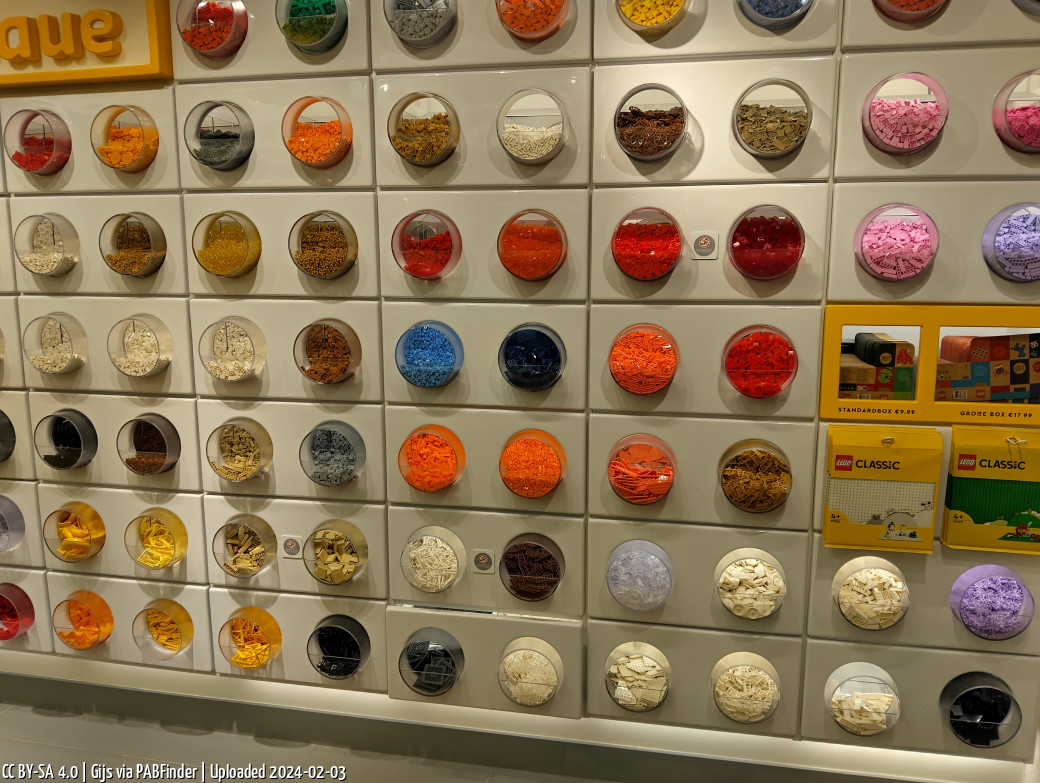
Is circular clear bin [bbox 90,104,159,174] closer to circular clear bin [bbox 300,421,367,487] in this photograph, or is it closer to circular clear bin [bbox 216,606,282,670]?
circular clear bin [bbox 300,421,367,487]

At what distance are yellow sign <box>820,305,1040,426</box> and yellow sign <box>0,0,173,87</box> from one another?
8.03 feet

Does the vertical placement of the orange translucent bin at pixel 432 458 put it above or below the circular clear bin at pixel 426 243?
below

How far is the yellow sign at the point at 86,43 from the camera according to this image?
2402 mm

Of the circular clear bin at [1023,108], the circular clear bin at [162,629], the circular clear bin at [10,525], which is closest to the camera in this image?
the circular clear bin at [1023,108]

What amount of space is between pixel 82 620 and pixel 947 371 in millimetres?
3321

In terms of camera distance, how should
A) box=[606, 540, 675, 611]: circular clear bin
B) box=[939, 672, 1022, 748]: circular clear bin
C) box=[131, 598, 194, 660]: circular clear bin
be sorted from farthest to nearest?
box=[131, 598, 194, 660]: circular clear bin, box=[606, 540, 675, 611]: circular clear bin, box=[939, 672, 1022, 748]: circular clear bin

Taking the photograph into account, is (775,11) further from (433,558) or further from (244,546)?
(244,546)

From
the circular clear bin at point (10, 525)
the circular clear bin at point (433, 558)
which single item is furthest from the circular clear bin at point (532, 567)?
the circular clear bin at point (10, 525)

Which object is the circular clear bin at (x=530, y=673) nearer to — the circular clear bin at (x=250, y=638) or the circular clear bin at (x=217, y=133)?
the circular clear bin at (x=250, y=638)

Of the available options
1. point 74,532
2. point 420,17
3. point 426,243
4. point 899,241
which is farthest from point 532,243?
point 74,532

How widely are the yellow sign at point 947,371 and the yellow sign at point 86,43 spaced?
2449mm

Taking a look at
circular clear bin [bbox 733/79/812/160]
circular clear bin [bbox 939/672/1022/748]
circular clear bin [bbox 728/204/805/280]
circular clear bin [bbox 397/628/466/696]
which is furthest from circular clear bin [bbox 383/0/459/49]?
circular clear bin [bbox 939/672/1022/748]

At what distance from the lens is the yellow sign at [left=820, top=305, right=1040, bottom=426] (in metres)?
2.07

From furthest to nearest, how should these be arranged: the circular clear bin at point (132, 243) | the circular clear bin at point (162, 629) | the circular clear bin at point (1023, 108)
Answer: the circular clear bin at point (162, 629) < the circular clear bin at point (132, 243) < the circular clear bin at point (1023, 108)
